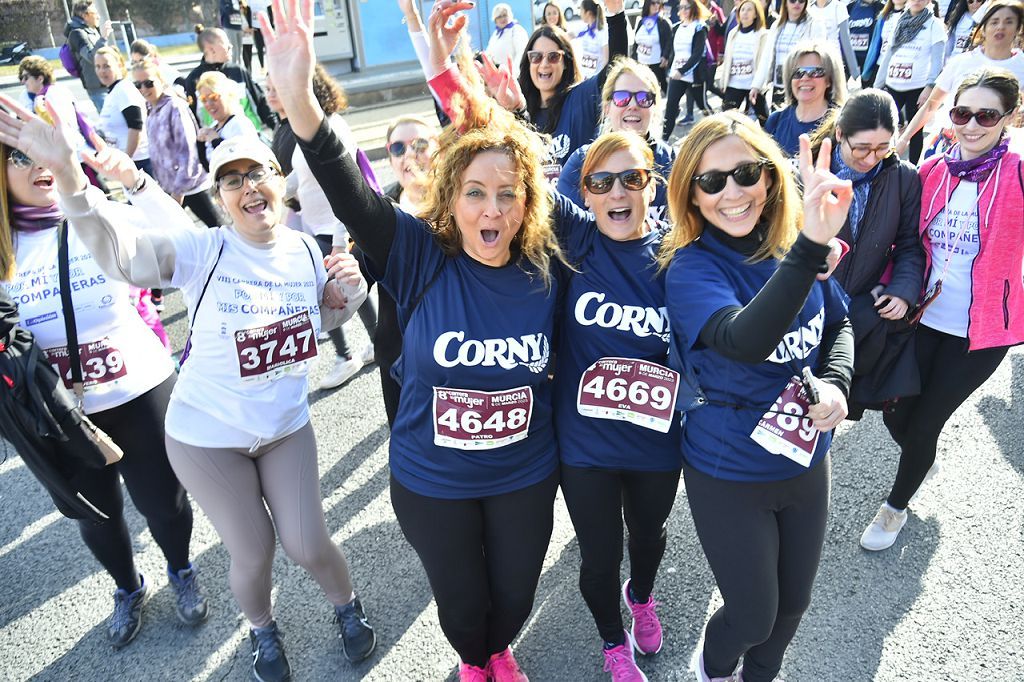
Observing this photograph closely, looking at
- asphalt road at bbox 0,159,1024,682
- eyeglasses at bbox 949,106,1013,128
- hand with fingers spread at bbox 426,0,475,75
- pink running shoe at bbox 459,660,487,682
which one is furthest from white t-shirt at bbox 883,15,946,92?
pink running shoe at bbox 459,660,487,682

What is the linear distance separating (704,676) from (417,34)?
8.91 feet

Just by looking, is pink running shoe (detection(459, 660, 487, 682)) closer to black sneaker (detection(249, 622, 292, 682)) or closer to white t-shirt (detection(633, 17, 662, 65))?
black sneaker (detection(249, 622, 292, 682))

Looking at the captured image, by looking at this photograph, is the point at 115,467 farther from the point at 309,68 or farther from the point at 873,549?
the point at 873,549

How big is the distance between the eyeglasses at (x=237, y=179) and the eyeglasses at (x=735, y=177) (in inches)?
58.2

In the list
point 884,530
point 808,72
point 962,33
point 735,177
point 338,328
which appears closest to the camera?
point 735,177

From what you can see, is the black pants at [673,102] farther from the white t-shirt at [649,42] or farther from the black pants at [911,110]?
the black pants at [911,110]

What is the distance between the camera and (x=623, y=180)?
7.73 feet

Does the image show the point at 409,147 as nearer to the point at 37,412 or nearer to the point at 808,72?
the point at 37,412

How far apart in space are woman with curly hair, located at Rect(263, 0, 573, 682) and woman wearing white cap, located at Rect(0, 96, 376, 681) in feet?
1.50

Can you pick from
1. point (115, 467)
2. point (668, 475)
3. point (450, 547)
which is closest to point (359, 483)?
point (115, 467)

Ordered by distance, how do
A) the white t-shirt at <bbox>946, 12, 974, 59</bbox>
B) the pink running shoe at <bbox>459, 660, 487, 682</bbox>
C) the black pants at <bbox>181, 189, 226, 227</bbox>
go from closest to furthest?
the pink running shoe at <bbox>459, 660, 487, 682</bbox> < the black pants at <bbox>181, 189, 226, 227</bbox> < the white t-shirt at <bbox>946, 12, 974, 59</bbox>

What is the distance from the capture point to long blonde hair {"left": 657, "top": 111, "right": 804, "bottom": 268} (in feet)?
7.08

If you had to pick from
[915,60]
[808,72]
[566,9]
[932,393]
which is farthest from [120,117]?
[566,9]

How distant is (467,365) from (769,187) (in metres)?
1.08
